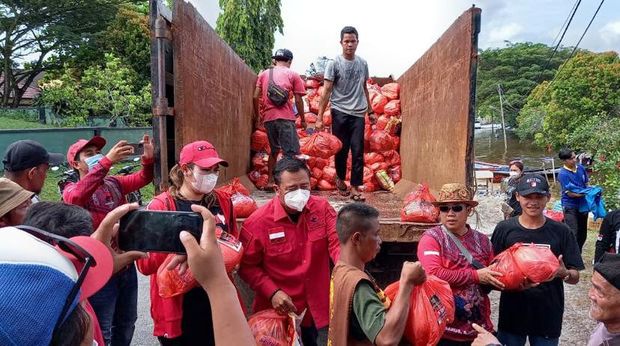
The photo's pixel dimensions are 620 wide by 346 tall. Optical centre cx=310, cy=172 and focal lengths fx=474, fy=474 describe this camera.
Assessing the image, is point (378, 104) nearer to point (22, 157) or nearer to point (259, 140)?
point (259, 140)

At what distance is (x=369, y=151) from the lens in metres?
5.44

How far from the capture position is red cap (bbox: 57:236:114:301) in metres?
0.95

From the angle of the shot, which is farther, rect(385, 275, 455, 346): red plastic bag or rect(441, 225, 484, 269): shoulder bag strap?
rect(441, 225, 484, 269): shoulder bag strap

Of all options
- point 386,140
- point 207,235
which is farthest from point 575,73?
point 207,235

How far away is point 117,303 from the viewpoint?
9.91ft

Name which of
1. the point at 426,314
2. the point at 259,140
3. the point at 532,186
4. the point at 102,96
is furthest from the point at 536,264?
the point at 102,96

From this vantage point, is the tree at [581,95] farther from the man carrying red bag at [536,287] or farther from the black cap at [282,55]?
the man carrying red bag at [536,287]

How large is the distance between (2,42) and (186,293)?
898 inches

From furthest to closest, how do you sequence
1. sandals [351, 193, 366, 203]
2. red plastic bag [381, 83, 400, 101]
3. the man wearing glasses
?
the man wearing glasses → red plastic bag [381, 83, 400, 101] → sandals [351, 193, 366, 203]

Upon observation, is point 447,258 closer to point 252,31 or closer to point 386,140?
point 386,140

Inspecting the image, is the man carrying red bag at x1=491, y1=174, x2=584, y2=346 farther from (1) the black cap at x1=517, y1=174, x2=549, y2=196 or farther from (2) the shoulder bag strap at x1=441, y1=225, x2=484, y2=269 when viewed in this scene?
(2) the shoulder bag strap at x1=441, y1=225, x2=484, y2=269

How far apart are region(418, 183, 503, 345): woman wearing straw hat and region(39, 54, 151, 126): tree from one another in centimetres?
1637

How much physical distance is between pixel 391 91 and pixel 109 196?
4006 millimetres

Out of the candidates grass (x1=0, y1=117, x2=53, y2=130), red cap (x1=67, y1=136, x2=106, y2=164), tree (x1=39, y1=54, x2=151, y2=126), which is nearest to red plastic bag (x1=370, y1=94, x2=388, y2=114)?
red cap (x1=67, y1=136, x2=106, y2=164)
